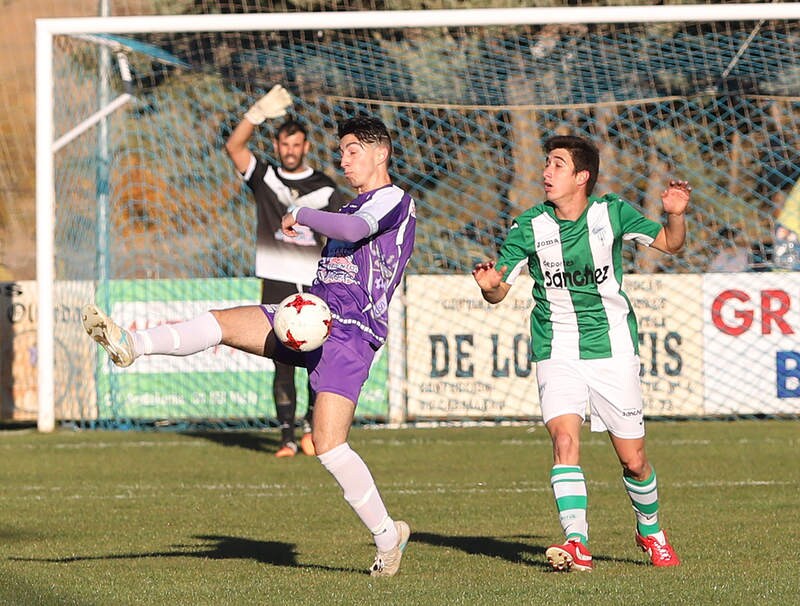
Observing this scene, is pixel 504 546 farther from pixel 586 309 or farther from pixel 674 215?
pixel 674 215

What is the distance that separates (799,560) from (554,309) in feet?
4.77

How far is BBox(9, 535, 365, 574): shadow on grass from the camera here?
20.3ft

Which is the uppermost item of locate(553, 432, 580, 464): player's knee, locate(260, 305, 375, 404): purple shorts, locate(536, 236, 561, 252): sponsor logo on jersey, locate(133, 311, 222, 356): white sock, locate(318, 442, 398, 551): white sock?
locate(536, 236, 561, 252): sponsor logo on jersey

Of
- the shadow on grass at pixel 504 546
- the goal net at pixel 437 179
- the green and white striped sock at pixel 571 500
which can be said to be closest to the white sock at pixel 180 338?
the green and white striped sock at pixel 571 500

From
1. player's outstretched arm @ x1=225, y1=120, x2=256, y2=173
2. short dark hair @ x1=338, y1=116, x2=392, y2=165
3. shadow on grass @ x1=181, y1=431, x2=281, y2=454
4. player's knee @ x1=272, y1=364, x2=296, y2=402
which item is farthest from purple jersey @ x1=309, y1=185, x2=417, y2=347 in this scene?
shadow on grass @ x1=181, y1=431, x2=281, y2=454

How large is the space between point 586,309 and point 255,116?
2.33m

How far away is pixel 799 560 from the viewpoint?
6.00 metres

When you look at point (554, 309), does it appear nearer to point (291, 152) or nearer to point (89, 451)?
point (291, 152)

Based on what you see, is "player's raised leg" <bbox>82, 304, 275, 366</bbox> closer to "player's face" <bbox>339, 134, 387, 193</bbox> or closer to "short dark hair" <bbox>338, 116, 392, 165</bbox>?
"player's face" <bbox>339, 134, 387, 193</bbox>

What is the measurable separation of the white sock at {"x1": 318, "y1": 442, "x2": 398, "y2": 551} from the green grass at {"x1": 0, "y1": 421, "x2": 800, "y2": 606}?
0.62 ft

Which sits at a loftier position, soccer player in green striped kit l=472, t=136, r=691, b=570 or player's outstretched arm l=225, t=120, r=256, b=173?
player's outstretched arm l=225, t=120, r=256, b=173

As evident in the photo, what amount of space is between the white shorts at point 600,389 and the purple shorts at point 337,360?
0.76m

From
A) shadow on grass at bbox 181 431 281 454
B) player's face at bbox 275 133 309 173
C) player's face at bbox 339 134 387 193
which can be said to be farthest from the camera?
shadow on grass at bbox 181 431 281 454

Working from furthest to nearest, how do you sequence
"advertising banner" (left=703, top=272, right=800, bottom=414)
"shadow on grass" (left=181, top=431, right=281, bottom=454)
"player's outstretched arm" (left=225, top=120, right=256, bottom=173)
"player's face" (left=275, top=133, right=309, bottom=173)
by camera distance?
1. "advertising banner" (left=703, top=272, right=800, bottom=414)
2. "shadow on grass" (left=181, top=431, right=281, bottom=454)
3. "player's face" (left=275, top=133, right=309, bottom=173)
4. "player's outstretched arm" (left=225, top=120, right=256, bottom=173)
